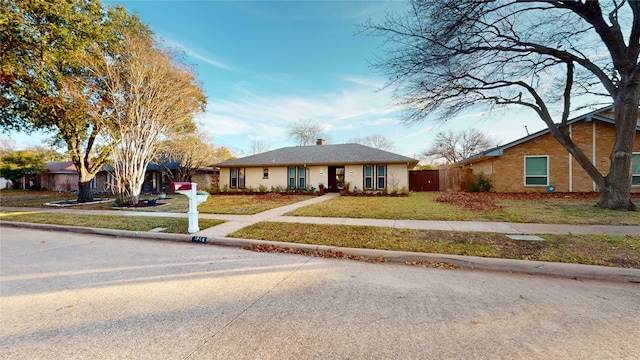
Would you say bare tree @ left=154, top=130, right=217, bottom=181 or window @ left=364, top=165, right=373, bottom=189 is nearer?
window @ left=364, top=165, right=373, bottom=189

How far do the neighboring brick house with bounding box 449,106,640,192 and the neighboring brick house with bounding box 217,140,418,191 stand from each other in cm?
569

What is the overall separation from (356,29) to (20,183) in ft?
154

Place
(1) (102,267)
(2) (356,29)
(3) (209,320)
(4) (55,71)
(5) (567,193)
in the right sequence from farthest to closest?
(5) (567,193), (4) (55,71), (2) (356,29), (1) (102,267), (3) (209,320)

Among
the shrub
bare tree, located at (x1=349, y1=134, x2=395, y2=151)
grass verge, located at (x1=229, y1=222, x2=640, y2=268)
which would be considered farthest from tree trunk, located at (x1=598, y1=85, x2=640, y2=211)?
bare tree, located at (x1=349, y1=134, x2=395, y2=151)

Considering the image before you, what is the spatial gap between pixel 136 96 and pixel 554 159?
2338 centimetres

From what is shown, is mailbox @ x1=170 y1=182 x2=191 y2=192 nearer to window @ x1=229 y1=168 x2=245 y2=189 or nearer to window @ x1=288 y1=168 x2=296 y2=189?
window @ x1=288 y1=168 x2=296 y2=189

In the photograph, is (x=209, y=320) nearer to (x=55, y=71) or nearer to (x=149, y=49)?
(x=149, y=49)

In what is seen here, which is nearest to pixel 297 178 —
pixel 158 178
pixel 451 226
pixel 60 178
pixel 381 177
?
pixel 381 177

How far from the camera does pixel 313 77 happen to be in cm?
1573

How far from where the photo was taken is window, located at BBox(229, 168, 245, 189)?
819 inches

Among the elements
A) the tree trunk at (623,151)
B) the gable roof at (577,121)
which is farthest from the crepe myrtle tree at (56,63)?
the gable roof at (577,121)

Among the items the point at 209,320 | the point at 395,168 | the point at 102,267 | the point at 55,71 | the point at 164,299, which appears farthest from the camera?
the point at 395,168

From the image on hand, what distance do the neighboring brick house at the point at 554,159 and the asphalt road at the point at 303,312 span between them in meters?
15.5

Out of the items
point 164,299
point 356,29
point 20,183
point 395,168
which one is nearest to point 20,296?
point 164,299
